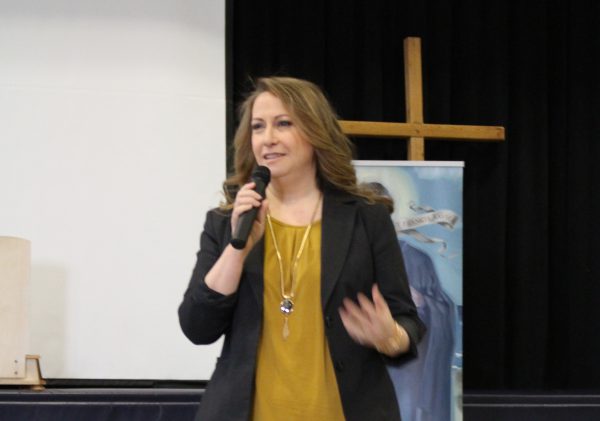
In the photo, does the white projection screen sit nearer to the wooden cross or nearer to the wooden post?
the wooden cross

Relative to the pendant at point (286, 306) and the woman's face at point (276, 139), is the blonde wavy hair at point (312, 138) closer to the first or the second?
the woman's face at point (276, 139)

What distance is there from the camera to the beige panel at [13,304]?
299 cm

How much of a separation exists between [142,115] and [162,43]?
13.0 inches

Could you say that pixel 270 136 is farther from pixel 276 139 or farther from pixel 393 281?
pixel 393 281

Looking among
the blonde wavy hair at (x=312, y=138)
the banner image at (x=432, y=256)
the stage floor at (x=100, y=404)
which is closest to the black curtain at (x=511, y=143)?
the banner image at (x=432, y=256)

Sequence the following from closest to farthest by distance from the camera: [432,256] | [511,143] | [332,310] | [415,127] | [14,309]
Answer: [332,310], [14,309], [432,256], [415,127], [511,143]

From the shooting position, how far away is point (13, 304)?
2994 millimetres

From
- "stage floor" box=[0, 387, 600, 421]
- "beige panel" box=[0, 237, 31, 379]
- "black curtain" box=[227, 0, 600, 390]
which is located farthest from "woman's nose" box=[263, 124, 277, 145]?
"black curtain" box=[227, 0, 600, 390]

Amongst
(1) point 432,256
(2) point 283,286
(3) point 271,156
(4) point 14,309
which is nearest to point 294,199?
(3) point 271,156

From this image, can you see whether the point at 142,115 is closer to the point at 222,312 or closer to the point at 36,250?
the point at 36,250

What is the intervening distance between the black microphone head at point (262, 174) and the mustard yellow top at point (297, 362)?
189 mm

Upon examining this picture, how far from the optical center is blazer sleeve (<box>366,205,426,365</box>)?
1524mm

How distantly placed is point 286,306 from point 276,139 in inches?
13.5

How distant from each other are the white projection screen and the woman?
1.74m
